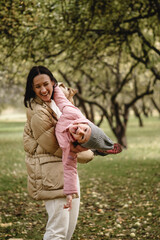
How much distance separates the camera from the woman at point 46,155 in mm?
2977

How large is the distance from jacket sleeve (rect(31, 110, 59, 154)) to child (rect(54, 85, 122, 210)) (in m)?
0.11

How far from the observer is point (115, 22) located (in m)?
7.57

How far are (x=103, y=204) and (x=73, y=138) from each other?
4695 millimetres

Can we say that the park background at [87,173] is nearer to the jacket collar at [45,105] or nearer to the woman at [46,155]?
the woman at [46,155]

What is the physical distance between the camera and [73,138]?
258 centimetres

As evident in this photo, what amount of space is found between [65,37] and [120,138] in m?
8.88

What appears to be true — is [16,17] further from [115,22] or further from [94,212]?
[94,212]

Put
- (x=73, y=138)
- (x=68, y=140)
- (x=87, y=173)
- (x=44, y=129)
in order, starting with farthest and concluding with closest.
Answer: (x=87, y=173) → (x=44, y=129) → (x=68, y=140) → (x=73, y=138)

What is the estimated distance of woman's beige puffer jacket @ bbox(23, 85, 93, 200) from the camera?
2.96 metres

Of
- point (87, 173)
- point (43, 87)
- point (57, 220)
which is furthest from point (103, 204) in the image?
point (43, 87)

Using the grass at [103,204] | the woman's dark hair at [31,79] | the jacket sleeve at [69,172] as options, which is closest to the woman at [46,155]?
the woman's dark hair at [31,79]

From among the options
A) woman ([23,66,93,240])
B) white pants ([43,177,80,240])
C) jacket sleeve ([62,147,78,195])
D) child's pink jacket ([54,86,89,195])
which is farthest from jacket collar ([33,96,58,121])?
white pants ([43,177,80,240])

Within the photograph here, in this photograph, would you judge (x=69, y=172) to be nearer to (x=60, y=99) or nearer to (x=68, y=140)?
(x=68, y=140)

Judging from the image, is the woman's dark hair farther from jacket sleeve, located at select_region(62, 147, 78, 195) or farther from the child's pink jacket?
jacket sleeve, located at select_region(62, 147, 78, 195)
